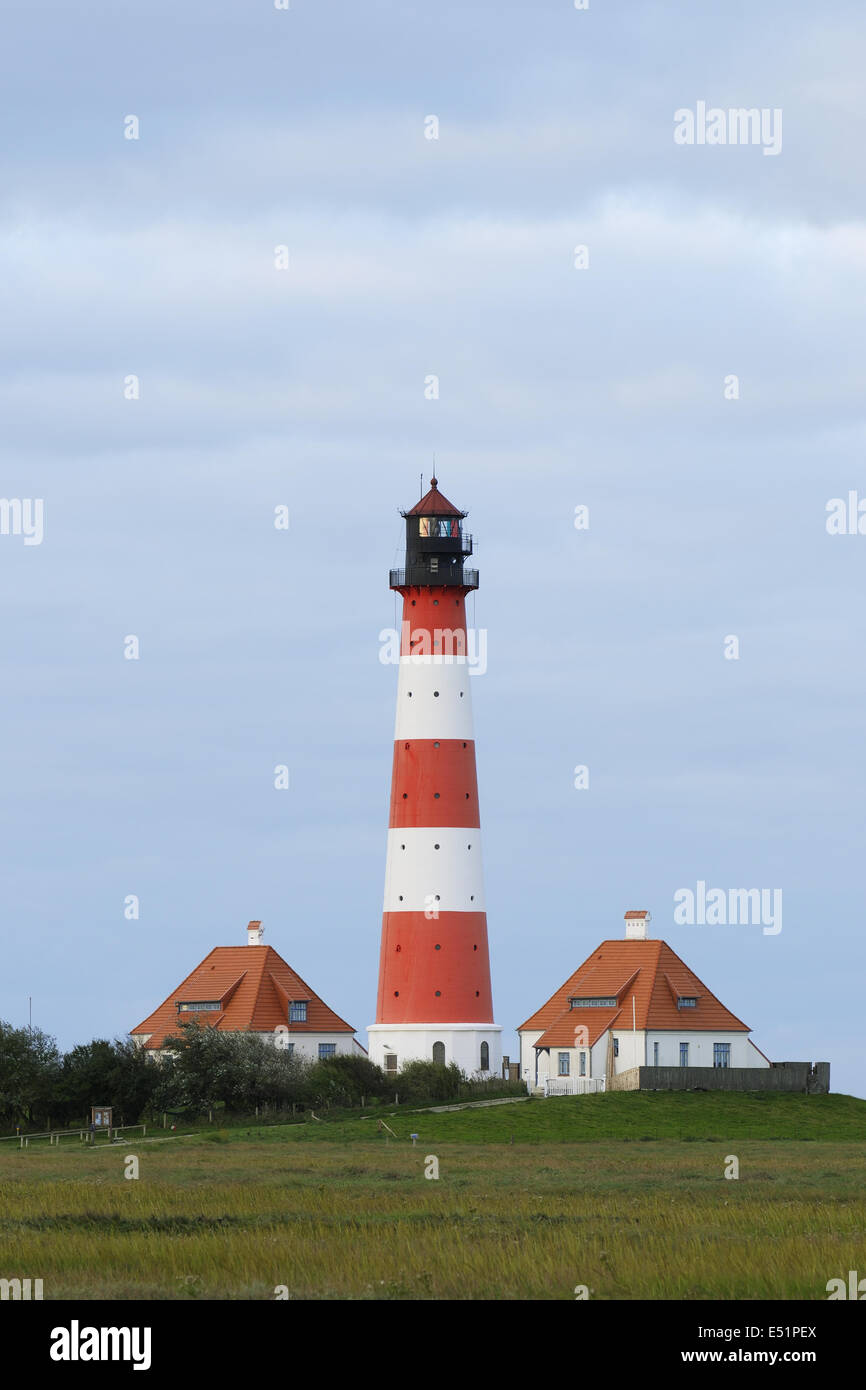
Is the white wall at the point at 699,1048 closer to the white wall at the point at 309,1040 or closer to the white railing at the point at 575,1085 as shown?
the white railing at the point at 575,1085

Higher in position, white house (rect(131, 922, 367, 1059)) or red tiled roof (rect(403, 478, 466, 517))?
red tiled roof (rect(403, 478, 466, 517))

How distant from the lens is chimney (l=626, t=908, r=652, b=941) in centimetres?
8350

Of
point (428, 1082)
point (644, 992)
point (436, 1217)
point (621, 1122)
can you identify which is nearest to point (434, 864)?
point (428, 1082)

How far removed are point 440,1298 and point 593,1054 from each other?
54.2m

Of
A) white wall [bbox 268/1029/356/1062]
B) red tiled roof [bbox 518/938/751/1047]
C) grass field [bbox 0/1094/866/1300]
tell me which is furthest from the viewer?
white wall [bbox 268/1029/356/1062]

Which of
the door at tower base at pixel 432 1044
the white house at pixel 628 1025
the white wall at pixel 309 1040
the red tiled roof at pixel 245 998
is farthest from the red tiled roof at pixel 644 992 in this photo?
the red tiled roof at pixel 245 998

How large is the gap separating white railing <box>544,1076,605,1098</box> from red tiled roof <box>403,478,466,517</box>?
70.0 ft

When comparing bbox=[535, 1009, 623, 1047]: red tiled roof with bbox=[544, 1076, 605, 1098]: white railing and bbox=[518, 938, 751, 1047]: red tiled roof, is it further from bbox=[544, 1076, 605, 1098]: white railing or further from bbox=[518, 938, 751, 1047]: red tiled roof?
bbox=[544, 1076, 605, 1098]: white railing

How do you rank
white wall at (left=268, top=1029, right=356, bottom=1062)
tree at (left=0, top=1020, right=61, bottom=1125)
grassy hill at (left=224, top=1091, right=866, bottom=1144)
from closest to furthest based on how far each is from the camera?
Result: grassy hill at (left=224, top=1091, right=866, bottom=1144), tree at (left=0, top=1020, right=61, bottom=1125), white wall at (left=268, top=1029, right=356, bottom=1062)

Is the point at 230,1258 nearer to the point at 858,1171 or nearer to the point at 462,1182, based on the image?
the point at 462,1182

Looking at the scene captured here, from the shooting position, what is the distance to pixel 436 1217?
34.2 meters

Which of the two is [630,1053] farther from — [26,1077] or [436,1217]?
[436,1217]

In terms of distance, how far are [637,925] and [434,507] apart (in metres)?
18.3

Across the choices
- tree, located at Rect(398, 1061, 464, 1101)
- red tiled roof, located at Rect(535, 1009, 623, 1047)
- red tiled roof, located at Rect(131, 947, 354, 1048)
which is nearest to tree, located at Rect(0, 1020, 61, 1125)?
red tiled roof, located at Rect(131, 947, 354, 1048)
